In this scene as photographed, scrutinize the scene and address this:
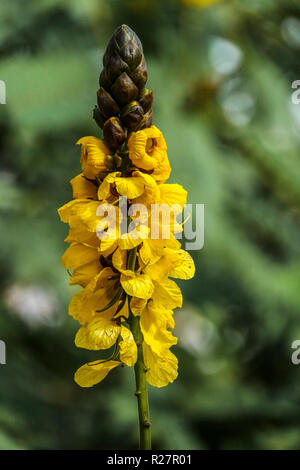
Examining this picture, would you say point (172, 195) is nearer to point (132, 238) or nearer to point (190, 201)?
point (132, 238)

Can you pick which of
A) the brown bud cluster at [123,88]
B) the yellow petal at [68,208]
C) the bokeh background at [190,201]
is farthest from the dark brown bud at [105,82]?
the bokeh background at [190,201]

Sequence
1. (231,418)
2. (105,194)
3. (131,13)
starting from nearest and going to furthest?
(105,194) → (231,418) → (131,13)

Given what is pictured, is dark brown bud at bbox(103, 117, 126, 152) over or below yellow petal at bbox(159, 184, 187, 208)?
over

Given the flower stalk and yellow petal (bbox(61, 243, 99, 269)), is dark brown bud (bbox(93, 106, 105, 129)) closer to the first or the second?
the flower stalk

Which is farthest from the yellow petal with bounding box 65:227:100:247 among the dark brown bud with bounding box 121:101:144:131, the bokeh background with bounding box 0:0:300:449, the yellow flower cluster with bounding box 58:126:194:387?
the bokeh background with bounding box 0:0:300:449

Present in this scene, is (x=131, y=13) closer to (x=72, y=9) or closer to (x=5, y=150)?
(x=72, y=9)

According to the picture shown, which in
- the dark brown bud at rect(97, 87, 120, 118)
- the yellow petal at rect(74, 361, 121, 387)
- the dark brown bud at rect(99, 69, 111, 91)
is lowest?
the yellow petal at rect(74, 361, 121, 387)
